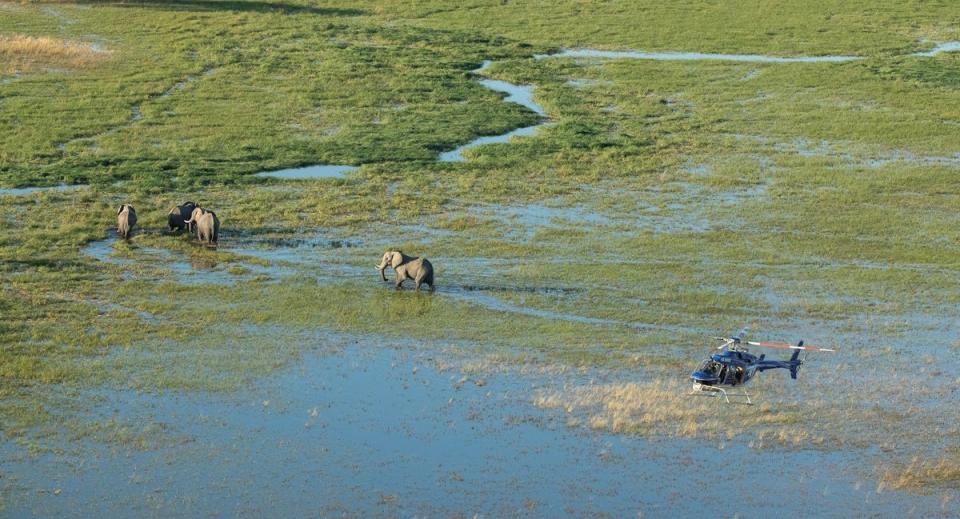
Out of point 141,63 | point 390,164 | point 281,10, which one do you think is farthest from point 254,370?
point 281,10

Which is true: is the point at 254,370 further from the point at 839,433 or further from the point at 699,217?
the point at 699,217

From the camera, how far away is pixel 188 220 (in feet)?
96.2

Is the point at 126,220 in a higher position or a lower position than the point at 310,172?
lower

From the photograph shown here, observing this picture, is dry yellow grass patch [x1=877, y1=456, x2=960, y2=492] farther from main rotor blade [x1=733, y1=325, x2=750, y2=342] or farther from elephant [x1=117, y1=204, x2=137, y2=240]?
elephant [x1=117, y1=204, x2=137, y2=240]

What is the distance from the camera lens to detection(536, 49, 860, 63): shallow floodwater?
52219 millimetres

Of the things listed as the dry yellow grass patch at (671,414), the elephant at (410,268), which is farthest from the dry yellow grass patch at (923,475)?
the elephant at (410,268)

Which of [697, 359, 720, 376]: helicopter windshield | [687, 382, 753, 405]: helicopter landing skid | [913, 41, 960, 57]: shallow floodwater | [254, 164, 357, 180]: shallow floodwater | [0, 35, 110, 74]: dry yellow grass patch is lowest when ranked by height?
[687, 382, 753, 405]: helicopter landing skid

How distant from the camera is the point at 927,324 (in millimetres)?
25438

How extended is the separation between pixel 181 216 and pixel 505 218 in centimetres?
704

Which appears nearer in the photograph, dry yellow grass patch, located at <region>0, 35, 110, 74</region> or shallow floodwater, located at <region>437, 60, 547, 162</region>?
shallow floodwater, located at <region>437, 60, 547, 162</region>

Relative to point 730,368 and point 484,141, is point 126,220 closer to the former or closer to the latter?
point 484,141

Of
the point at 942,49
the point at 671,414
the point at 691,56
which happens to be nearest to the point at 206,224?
the point at 671,414

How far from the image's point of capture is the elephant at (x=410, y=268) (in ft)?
84.8

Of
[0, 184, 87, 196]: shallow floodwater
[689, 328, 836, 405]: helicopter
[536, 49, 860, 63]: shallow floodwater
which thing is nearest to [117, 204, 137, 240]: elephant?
[0, 184, 87, 196]: shallow floodwater
